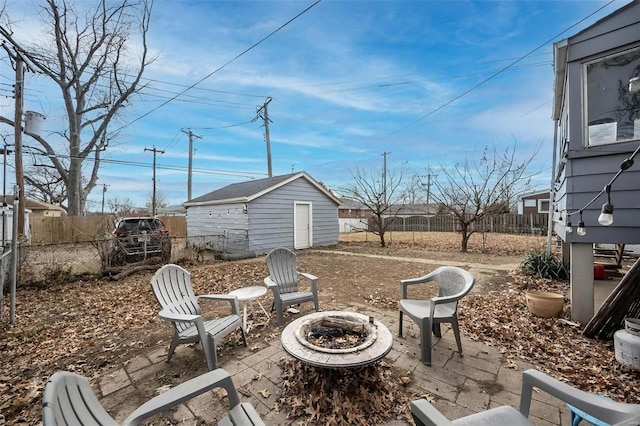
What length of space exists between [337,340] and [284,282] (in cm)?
180

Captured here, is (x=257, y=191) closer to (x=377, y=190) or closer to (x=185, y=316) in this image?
(x=377, y=190)

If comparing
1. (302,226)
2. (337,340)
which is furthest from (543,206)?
(337,340)

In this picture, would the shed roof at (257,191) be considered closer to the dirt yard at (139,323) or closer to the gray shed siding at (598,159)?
the dirt yard at (139,323)

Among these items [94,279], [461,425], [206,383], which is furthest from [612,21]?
[94,279]

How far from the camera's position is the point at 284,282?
405cm

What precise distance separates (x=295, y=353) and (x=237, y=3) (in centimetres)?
770

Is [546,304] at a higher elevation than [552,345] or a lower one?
higher

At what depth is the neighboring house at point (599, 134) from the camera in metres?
3.34

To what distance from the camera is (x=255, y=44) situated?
23.2 ft

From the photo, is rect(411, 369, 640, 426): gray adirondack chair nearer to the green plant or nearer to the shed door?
the green plant

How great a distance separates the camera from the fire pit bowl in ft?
7.32

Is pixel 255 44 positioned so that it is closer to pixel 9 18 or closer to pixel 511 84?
pixel 9 18

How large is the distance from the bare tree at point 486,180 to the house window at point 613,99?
653 centimetres

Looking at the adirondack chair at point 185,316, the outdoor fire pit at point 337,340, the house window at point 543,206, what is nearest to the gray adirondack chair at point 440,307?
the outdoor fire pit at point 337,340
